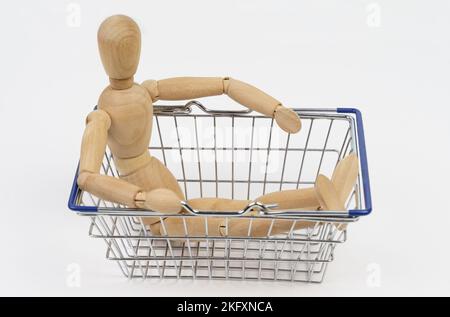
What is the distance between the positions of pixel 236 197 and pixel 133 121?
259mm

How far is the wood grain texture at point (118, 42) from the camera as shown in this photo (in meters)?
0.81

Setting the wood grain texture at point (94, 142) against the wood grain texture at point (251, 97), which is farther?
the wood grain texture at point (251, 97)

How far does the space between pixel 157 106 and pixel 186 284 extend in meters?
0.23

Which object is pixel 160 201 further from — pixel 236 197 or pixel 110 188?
pixel 236 197

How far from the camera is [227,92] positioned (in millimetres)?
970

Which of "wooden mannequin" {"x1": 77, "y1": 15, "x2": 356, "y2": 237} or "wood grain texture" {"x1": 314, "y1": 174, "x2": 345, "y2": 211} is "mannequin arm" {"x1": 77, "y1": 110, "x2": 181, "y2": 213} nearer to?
"wooden mannequin" {"x1": 77, "y1": 15, "x2": 356, "y2": 237}

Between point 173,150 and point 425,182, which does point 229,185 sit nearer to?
point 173,150

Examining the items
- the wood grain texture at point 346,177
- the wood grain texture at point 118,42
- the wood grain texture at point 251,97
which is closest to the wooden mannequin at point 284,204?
the wood grain texture at point 346,177

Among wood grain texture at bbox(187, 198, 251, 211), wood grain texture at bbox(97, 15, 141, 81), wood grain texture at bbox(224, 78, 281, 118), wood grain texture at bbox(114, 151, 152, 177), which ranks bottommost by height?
wood grain texture at bbox(187, 198, 251, 211)

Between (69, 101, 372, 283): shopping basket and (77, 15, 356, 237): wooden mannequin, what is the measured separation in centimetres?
2

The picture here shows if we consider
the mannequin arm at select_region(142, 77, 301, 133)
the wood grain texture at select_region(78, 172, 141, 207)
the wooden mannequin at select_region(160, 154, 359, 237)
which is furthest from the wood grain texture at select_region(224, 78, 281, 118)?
the wood grain texture at select_region(78, 172, 141, 207)

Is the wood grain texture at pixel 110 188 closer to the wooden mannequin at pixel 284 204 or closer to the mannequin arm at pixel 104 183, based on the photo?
the mannequin arm at pixel 104 183

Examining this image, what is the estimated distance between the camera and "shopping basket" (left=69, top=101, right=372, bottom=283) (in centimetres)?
87

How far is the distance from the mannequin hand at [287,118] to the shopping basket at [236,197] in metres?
0.05
